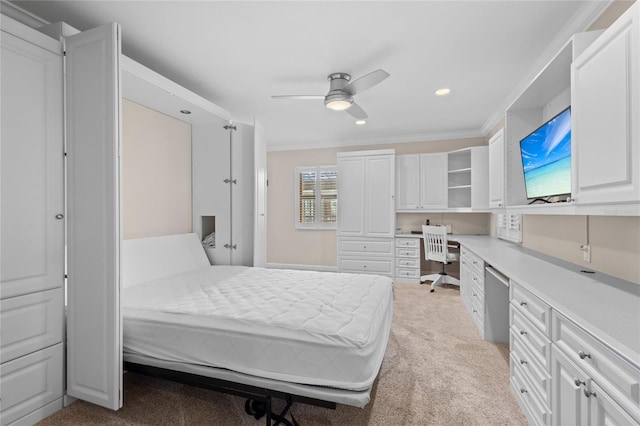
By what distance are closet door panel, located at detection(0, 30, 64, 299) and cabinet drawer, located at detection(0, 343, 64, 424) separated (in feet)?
1.34

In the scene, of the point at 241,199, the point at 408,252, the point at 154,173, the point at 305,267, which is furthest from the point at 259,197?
the point at 305,267

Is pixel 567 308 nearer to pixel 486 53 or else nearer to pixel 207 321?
pixel 207 321

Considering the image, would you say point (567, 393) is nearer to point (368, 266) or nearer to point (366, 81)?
point (366, 81)

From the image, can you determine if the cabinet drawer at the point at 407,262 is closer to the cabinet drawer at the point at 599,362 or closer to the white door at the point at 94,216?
the cabinet drawer at the point at 599,362

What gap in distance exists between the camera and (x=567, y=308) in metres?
1.26

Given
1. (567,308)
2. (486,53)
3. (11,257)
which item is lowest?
(567,308)

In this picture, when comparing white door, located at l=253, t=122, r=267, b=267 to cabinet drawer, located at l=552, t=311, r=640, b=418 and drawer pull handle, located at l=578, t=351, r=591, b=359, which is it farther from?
drawer pull handle, located at l=578, t=351, r=591, b=359

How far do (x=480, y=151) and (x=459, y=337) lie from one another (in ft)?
9.66

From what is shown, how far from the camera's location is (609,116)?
1303mm

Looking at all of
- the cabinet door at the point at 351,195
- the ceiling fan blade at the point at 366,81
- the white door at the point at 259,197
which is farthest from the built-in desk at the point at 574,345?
the cabinet door at the point at 351,195

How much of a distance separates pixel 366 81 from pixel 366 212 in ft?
9.93

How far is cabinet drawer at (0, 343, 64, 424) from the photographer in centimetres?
161

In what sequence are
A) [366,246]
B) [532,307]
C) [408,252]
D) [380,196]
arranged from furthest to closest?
[366,246] < [380,196] < [408,252] < [532,307]

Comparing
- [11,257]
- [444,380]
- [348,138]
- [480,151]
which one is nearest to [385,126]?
[348,138]
